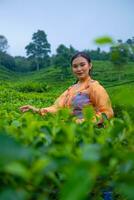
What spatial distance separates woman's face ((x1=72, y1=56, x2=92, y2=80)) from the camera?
4.71 meters

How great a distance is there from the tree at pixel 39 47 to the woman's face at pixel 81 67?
248 ft

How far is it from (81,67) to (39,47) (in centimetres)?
7924

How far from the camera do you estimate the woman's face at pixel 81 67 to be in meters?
4.71

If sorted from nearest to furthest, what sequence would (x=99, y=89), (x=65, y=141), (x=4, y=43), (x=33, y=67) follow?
(x=65, y=141) < (x=99, y=89) < (x=33, y=67) < (x=4, y=43)

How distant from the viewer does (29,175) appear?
25.2 inches

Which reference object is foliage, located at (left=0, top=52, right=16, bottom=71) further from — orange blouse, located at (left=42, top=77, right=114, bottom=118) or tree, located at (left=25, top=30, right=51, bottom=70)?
orange blouse, located at (left=42, top=77, right=114, bottom=118)

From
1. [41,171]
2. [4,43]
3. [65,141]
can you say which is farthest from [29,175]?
[4,43]

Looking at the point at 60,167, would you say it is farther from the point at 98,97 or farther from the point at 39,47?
the point at 39,47

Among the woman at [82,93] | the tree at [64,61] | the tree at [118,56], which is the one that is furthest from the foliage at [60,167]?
the tree at [64,61]

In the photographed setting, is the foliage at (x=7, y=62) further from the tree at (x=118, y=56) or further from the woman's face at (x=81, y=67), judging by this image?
the tree at (x=118, y=56)

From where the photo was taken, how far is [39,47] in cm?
8331

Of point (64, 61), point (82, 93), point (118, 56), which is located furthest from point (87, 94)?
point (64, 61)

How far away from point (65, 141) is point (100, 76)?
5403 cm

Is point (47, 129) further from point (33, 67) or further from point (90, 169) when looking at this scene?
point (33, 67)
